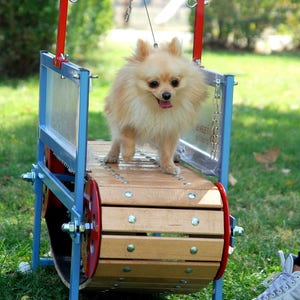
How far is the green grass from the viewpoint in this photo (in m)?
3.64

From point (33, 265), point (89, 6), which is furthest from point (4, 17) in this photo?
point (33, 265)

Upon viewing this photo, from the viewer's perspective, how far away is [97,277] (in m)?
2.94

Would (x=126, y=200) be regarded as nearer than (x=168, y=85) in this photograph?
Yes

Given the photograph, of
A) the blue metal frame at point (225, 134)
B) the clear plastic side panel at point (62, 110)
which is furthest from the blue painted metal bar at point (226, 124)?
the clear plastic side panel at point (62, 110)

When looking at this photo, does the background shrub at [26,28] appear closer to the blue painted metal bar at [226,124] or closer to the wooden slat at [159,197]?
the blue painted metal bar at [226,124]

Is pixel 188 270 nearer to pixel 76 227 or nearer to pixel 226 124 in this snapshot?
pixel 76 227

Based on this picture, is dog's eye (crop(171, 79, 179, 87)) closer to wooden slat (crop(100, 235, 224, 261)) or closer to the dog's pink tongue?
the dog's pink tongue

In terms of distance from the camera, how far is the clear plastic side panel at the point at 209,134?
3236 mm

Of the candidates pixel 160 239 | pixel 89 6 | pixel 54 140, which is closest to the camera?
pixel 160 239

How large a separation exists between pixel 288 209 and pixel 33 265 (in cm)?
184

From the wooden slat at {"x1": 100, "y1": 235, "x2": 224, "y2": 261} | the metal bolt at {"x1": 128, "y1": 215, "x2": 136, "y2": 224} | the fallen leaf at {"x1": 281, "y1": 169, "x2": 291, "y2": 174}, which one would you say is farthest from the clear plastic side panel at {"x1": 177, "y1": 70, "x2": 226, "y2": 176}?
the fallen leaf at {"x1": 281, "y1": 169, "x2": 291, "y2": 174}

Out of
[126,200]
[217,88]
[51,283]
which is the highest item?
[217,88]

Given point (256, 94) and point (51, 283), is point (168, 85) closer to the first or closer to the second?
point (51, 283)

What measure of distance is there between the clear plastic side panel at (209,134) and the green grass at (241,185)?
0.61 m
